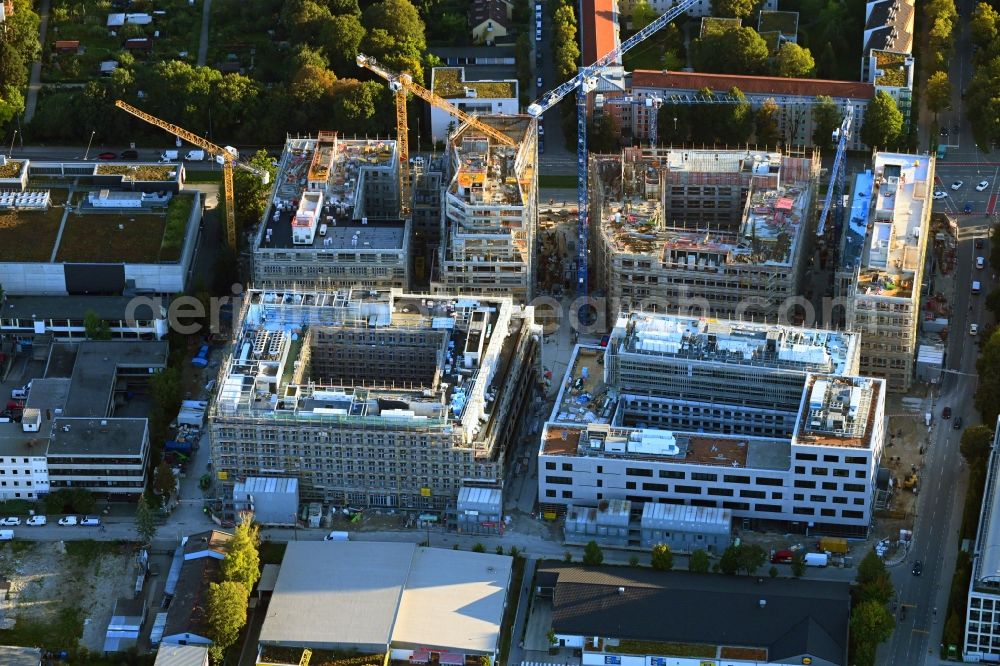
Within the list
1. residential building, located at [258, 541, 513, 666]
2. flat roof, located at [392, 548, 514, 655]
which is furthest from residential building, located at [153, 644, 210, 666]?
flat roof, located at [392, 548, 514, 655]

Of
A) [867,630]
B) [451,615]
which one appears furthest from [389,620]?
[867,630]

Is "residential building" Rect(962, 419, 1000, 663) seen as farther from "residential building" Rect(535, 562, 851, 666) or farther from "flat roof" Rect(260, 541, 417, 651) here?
"flat roof" Rect(260, 541, 417, 651)

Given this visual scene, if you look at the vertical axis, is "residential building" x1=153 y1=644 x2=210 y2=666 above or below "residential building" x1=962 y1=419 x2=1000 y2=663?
below

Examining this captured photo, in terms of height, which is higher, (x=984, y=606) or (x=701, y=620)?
(x=984, y=606)

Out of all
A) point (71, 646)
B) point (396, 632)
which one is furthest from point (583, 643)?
point (71, 646)

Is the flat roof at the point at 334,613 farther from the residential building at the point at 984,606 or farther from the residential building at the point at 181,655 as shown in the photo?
the residential building at the point at 984,606

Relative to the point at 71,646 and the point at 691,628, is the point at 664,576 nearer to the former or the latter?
the point at 691,628

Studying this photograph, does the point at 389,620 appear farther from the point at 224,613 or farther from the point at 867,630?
the point at 867,630
